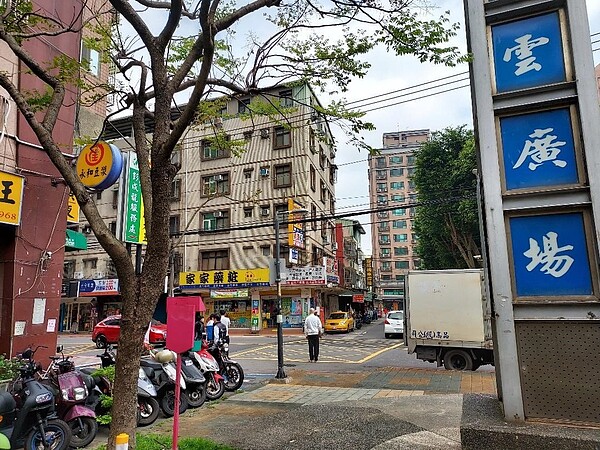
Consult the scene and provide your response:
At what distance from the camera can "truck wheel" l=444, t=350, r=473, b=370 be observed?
12.6 m

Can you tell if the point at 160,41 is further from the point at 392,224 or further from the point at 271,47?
the point at 392,224

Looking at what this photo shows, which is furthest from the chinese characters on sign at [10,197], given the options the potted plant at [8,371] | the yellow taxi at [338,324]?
the yellow taxi at [338,324]

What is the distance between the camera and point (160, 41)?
5207 millimetres

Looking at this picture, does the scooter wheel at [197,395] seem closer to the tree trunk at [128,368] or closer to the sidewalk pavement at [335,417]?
the sidewalk pavement at [335,417]

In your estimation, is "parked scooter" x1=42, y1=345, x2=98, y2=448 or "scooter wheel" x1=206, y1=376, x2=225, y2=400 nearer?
"parked scooter" x1=42, y1=345, x2=98, y2=448

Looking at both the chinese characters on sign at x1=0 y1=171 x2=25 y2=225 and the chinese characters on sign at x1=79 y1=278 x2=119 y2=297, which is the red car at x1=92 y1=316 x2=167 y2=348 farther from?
the chinese characters on sign at x1=0 y1=171 x2=25 y2=225

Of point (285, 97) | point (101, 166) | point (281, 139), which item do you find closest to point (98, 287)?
point (281, 139)

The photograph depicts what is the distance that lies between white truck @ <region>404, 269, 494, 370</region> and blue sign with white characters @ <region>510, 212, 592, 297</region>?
878 cm

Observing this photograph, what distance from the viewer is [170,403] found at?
8000mm

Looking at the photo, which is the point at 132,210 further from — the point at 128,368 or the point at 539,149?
the point at 539,149

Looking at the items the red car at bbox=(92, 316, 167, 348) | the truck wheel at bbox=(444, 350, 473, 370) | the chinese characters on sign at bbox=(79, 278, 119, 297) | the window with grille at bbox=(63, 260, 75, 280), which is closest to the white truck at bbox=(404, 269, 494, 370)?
the truck wheel at bbox=(444, 350, 473, 370)

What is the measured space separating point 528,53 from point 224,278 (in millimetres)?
28293

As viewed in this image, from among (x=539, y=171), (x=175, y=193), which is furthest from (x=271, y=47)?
(x=175, y=193)

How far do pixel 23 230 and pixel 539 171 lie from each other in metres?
8.60
